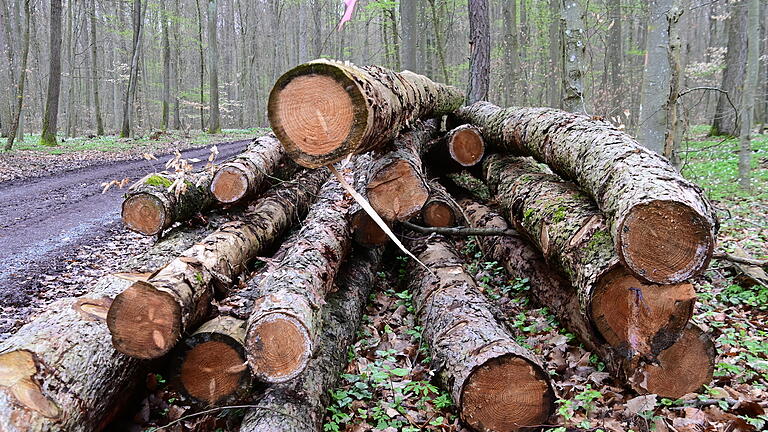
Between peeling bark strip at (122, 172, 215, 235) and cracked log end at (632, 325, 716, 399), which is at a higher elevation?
peeling bark strip at (122, 172, 215, 235)

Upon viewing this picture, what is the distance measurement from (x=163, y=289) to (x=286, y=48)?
4444 cm

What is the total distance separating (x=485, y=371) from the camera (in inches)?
118

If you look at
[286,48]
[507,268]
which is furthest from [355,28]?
[507,268]

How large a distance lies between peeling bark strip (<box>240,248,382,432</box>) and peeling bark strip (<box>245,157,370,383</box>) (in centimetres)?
24

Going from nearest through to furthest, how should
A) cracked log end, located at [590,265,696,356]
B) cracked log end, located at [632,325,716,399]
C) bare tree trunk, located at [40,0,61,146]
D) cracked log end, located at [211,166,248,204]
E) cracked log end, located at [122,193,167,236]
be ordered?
cracked log end, located at [590,265,696,356] → cracked log end, located at [632,325,716,399] → cracked log end, located at [122,193,167,236] → cracked log end, located at [211,166,248,204] → bare tree trunk, located at [40,0,61,146]

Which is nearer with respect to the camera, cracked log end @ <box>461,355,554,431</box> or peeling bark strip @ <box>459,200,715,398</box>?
cracked log end @ <box>461,355,554,431</box>

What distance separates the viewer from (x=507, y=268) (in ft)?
17.5

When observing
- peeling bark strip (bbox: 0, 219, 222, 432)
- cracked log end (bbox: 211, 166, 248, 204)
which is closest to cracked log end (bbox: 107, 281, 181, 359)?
peeling bark strip (bbox: 0, 219, 222, 432)

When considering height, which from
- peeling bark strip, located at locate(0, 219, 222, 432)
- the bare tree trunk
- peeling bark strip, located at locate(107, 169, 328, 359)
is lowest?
peeling bark strip, located at locate(0, 219, 222, 432)

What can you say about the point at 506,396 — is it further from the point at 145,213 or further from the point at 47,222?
the point at 47,222

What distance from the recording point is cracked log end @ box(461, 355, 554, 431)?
297cm

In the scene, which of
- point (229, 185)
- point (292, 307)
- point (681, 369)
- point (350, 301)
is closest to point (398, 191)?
point (350, 301)

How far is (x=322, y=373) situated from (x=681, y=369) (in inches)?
95.0

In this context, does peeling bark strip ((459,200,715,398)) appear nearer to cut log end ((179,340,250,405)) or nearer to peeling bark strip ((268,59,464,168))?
peeling bark strip ((268,59,464,168))
